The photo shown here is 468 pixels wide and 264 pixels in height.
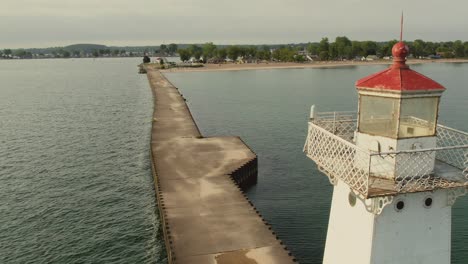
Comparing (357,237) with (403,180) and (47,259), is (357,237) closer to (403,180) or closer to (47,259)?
(403,180)

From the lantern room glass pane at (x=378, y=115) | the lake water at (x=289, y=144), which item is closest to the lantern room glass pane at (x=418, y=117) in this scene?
the lantern room glass pane at (x=378, y=115)

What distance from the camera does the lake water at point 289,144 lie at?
23250 millimetres

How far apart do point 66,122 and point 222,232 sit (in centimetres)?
4559

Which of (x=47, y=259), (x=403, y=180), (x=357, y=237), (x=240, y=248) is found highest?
(x=403, y=180)

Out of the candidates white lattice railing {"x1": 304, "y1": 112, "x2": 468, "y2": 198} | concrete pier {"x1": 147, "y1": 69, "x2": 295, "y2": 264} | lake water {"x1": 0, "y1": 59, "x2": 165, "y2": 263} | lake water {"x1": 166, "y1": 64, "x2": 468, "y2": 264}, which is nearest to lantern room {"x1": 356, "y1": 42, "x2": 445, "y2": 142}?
white lattice railing {"x1": 304, "y1": 112, "x2": 468, "y2": 198}

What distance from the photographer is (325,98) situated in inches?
3184

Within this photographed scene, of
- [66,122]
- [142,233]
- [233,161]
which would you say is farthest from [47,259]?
[66,122]

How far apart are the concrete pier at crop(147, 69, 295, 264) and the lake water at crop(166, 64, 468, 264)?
2.87 m

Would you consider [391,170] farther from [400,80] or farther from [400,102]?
[400,80]

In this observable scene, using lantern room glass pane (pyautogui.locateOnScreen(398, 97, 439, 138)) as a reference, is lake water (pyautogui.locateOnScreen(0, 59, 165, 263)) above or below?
below

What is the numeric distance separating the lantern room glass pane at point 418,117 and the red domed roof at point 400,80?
0.96 ft

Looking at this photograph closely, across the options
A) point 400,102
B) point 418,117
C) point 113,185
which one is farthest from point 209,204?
point 400,102

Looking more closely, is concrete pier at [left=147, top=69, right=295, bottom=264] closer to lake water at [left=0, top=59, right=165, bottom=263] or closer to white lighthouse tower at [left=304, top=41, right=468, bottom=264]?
lake water at [left=0, top=59, right=165, bottom=263]

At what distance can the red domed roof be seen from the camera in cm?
895
